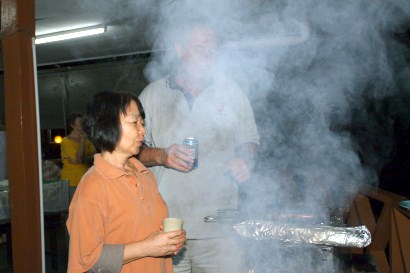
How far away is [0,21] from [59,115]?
665cm

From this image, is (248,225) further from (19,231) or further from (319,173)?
(319,173)

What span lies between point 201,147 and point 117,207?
0.86 metres

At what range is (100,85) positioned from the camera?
8492 millimetres

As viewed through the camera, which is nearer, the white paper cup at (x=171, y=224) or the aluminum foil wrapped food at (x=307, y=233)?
the white paper cup at (x=171, y=224)

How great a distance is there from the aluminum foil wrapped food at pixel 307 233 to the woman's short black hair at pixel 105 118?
0.87 meters

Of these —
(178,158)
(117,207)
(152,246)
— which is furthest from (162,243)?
(178,158)

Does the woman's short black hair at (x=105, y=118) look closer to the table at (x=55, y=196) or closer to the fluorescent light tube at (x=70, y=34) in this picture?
the table at (x=55, y=196)

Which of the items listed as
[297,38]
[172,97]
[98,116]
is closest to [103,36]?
[297,38]

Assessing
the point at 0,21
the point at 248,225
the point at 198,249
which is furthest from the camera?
the point at 0,21

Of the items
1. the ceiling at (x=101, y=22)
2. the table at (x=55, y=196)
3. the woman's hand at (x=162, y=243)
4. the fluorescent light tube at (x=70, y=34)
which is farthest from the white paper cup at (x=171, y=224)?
the fluorescent light tube at (x=70, y=34)

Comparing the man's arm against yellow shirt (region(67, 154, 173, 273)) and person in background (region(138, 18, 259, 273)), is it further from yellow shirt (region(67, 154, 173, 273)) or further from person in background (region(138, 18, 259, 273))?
yellow shirt (region(67, 154, 173, 273))

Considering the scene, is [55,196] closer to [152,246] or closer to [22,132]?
[22,132]

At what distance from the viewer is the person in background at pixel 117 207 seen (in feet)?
5.78

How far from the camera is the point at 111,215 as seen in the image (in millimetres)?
1849
